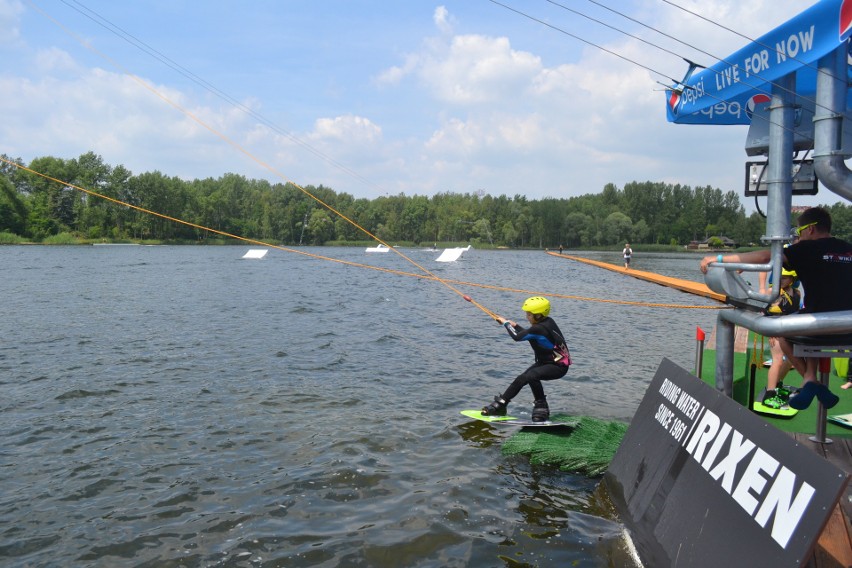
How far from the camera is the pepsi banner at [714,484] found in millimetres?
3174

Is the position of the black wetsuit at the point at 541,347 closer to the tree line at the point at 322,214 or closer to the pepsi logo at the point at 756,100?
the pepsi logo at the point at 756,100

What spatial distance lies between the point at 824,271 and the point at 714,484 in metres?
2.51

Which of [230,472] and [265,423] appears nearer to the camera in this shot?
[230,472]

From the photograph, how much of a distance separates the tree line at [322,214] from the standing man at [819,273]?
109m

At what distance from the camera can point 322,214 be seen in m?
128

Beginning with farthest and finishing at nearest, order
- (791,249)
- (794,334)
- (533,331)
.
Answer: (533,331), (791,249), (794,334)

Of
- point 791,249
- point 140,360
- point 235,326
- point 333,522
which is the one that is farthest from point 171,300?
point 791,249

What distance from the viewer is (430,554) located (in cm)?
593

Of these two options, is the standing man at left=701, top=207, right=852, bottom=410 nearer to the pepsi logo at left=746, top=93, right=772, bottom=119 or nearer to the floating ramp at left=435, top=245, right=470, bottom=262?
the pepsi logo at left=746, top=93, right=772, bottom=119

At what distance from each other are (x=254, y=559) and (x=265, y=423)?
13.7 feet

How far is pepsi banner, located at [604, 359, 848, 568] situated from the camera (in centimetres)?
317

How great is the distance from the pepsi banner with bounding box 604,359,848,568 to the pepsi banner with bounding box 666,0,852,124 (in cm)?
297

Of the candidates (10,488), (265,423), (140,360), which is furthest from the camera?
(140,360)

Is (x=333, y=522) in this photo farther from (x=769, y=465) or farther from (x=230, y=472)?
(x=769, y=465)
